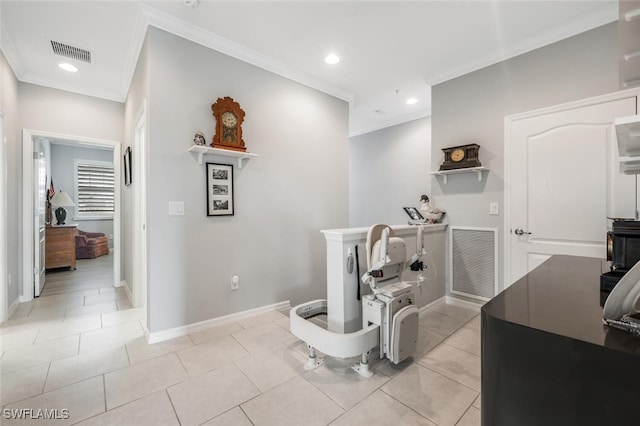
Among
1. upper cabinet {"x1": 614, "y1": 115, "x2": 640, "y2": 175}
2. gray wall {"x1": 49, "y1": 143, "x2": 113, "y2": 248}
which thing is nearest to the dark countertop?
upper cabinet {"x1": 614, "y1": 115, "x2": 640, "y2": 175}

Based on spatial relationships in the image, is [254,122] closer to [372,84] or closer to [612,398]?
[372,84]

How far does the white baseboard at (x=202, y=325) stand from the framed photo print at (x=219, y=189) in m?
1.08

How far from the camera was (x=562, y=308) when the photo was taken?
896 millimetres

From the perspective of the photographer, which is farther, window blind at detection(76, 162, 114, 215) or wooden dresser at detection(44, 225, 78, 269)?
window blind at detection(76, 162, 114, 215)

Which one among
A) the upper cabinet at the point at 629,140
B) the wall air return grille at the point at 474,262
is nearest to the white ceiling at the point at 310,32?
the upper cabinet at the point at 629,140

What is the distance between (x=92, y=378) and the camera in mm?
1950

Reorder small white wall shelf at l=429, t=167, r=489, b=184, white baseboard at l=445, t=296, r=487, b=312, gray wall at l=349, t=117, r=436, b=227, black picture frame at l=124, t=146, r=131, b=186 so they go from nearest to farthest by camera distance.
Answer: small white wall shelf at l=429, t=167, r=489, b=184 < white baseboard at l=445, t=296, r=487, b=312 < black picture frame at l=124, t=146, r=131, b=186 < gray wall at l=349, t=117, r=436, b=227

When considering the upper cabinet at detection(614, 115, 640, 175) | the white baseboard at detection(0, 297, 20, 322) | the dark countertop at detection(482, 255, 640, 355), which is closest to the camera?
the dark countertop at detection(482, 255, 640, 355)

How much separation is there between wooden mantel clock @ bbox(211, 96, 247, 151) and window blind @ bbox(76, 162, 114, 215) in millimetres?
6406

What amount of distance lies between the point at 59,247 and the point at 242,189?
4462 mm

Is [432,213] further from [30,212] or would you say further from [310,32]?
[30,212]

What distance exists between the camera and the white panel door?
2447 millimetres

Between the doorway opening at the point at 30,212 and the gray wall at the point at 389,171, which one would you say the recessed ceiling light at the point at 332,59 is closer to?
the gray wall at the point at 389,171

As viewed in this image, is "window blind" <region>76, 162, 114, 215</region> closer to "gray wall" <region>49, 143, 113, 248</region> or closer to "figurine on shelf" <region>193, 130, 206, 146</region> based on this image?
"gray wall" <region>49, 143, 113, 248</region>
